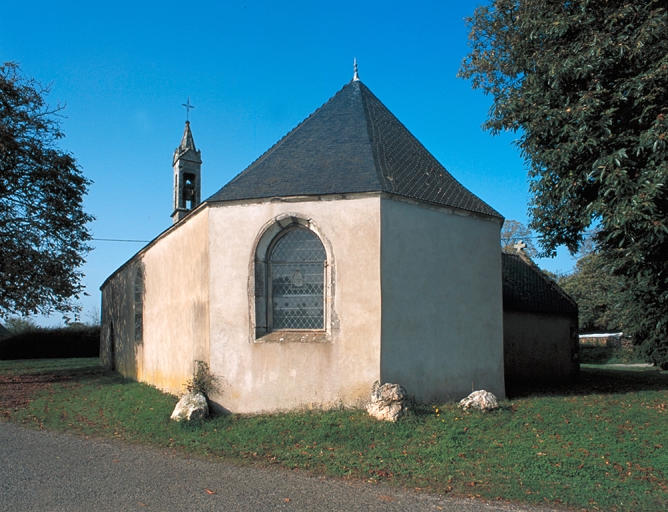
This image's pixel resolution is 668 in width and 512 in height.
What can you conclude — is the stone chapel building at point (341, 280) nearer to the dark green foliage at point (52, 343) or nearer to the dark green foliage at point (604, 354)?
the dark green foliage at point (52, 343)

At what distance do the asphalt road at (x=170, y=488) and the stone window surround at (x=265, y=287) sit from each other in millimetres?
3099

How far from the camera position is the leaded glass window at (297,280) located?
1073 centimetres

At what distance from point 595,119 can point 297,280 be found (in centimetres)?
623

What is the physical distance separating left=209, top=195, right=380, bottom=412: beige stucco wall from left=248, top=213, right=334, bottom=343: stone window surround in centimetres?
3

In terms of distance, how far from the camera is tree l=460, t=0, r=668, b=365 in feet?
27.9

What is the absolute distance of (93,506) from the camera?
5.84 metres

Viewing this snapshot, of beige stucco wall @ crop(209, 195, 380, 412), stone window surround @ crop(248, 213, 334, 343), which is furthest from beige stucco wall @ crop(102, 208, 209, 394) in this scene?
stone window surround @ crop(248, 213, 334, 343)

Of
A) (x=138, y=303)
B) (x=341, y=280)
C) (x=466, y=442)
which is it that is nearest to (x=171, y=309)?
(x=138, y=303)

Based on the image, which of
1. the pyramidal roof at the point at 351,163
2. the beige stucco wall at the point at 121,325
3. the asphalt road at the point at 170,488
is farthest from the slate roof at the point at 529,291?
the beige stucco wall at the point at 121,325

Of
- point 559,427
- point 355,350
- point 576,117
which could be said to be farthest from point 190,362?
point 576,117

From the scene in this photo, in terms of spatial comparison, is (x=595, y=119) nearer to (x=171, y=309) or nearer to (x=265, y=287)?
(x=265, y=287)

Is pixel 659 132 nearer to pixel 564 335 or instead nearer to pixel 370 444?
pixel 370 444

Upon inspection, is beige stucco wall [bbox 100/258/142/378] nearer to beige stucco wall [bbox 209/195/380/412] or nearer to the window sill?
beige stucco wall [bbox 209/195/380/412]

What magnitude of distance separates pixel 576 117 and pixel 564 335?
11389mm
